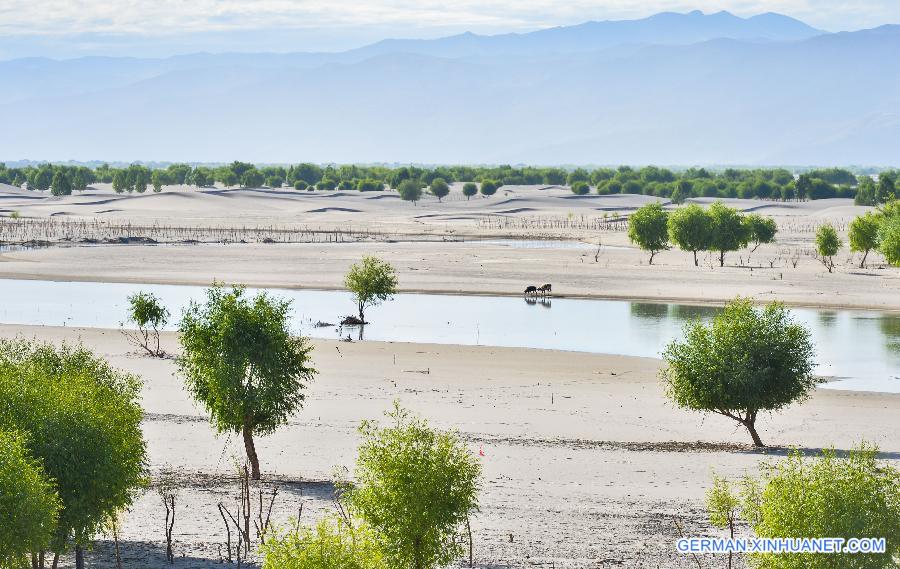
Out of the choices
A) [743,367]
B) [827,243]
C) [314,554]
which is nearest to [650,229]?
[827,243]

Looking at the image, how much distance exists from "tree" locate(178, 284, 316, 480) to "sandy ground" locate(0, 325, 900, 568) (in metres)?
1.61

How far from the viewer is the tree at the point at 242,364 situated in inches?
1221

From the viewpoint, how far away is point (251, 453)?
3102cm

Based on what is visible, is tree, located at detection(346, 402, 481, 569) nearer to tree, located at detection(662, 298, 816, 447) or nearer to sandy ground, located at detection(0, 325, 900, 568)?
sandy ground, located at detection(0, 325, 900, 568)

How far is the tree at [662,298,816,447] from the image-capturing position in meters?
35.1

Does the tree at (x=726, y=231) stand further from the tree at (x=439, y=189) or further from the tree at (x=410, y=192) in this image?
the tree at (x=439, y=189)

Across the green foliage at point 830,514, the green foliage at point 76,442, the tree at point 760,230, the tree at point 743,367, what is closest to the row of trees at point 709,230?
the tree at point 760,230

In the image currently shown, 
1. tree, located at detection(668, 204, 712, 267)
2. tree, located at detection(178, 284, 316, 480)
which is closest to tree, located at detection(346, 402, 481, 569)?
tree, located at detection(178, 284, 316, 480)

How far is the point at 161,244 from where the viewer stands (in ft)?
357

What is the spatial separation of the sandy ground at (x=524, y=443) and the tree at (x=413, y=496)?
3.36 m

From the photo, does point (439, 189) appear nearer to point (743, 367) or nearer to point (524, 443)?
point (743, 367)

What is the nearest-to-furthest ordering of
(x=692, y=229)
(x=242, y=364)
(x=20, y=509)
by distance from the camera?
(x=20, y=509) < (x=242, y=364) < (x=692, y=229)

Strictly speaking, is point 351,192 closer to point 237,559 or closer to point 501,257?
point 501,257

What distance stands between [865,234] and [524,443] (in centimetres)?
6381
